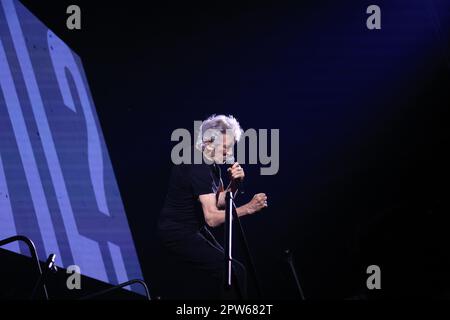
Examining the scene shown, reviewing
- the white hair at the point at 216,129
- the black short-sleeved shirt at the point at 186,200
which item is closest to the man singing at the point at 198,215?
the black short-sleeved shirt at the point at 186,200

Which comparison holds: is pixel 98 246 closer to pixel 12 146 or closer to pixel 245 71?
pixel 12 146

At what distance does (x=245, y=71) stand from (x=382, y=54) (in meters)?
1.28

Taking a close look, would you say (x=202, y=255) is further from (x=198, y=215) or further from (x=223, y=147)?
→ (x=223, y=147)

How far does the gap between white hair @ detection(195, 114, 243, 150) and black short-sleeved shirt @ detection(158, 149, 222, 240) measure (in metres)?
0.35

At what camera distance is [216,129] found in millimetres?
3809

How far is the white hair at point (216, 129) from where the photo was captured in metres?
3.70

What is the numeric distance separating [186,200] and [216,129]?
0.76 meters

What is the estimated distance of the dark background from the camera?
398 cm

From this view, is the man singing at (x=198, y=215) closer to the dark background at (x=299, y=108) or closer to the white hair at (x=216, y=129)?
the white hair at (x=216, y=129)

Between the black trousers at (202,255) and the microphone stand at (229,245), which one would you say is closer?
the microphone stand at (229,245)

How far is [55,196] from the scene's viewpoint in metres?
3.36

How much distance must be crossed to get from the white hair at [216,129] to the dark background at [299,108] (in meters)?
0.15

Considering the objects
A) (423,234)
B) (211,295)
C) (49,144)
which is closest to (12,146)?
(49,144)

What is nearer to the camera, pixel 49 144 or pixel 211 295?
pixel 49 144
